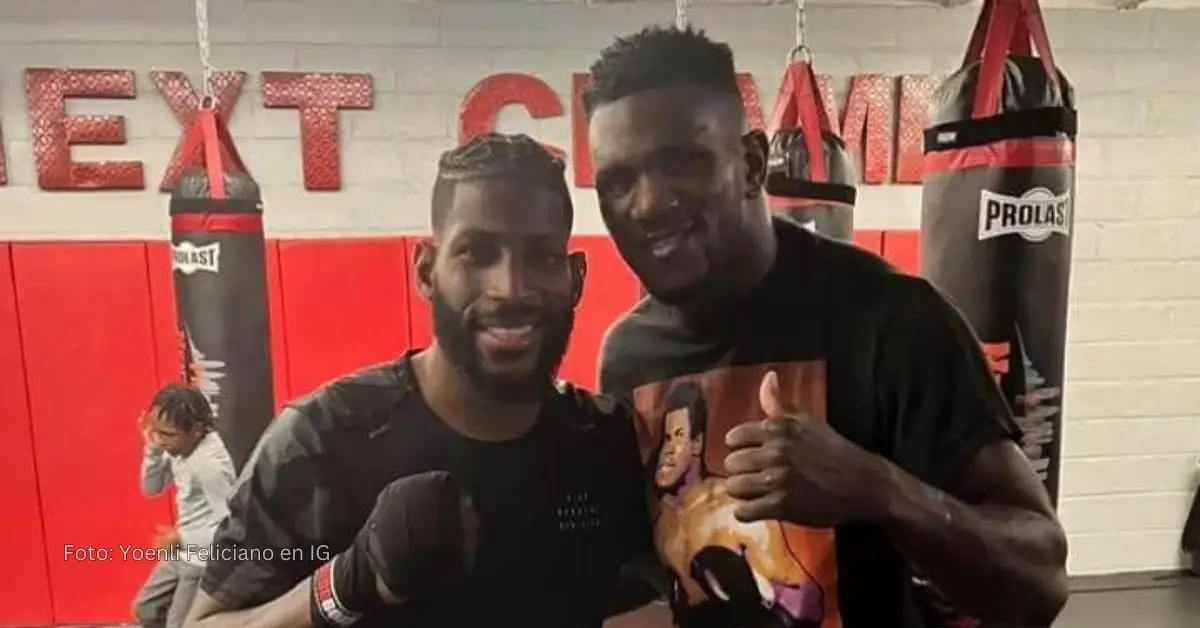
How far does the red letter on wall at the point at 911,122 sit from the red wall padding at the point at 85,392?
1.47m

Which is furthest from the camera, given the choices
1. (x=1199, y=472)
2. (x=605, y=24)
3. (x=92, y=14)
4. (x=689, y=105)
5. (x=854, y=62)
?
(x=1199, y=472)

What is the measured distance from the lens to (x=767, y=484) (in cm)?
143

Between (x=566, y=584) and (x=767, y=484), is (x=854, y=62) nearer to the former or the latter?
(x=767, y=484)

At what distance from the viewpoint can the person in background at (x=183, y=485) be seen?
4.76 feet

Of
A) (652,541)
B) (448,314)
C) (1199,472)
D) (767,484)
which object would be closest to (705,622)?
(652,541)

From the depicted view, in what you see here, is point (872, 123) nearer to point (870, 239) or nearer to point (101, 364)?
point (870, 239)

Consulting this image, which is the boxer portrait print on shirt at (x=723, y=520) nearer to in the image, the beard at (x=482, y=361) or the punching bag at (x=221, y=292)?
the beard at (x=482, y=361)

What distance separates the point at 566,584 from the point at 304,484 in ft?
1.39

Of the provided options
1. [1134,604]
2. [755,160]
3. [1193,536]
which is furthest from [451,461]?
[1193,536]

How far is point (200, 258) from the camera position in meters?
1.44

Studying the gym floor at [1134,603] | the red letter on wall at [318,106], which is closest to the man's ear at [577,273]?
the red letter on wall at [318,106]

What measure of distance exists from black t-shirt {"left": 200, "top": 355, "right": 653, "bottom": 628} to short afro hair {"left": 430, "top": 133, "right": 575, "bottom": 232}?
0.26 meters

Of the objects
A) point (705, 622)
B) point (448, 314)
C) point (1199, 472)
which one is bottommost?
point (1199, 472)

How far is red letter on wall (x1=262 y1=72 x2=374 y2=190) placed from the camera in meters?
1.73
